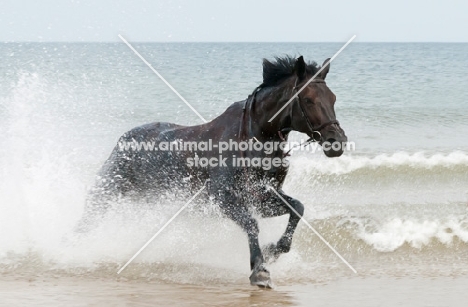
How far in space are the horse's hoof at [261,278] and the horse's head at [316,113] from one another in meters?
0.95

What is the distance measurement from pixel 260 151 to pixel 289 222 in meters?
0.62

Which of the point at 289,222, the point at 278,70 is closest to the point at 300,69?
the point at 278,70

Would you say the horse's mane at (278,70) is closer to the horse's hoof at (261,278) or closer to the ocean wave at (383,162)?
the horse's hoof at (261,278)

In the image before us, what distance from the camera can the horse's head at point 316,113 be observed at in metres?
5.68

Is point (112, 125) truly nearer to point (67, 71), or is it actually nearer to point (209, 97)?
point (209, 97)

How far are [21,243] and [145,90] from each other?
35.6 ft

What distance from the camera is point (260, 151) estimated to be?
6137 millimetres

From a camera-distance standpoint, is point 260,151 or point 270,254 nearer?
point 260,151

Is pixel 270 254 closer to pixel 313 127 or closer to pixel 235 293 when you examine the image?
pixel 235 293

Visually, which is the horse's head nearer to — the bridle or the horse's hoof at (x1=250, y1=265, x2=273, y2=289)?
the bridle

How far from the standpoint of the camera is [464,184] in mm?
10406

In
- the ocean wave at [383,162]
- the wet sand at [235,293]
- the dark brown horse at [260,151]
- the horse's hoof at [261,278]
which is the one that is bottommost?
the wet sand at [235,293]

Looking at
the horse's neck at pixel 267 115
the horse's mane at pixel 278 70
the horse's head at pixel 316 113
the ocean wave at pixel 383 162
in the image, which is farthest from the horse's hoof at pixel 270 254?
the ocean wave at pixel 383 162

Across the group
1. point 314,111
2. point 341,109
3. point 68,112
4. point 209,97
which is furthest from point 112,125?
point 314,111
